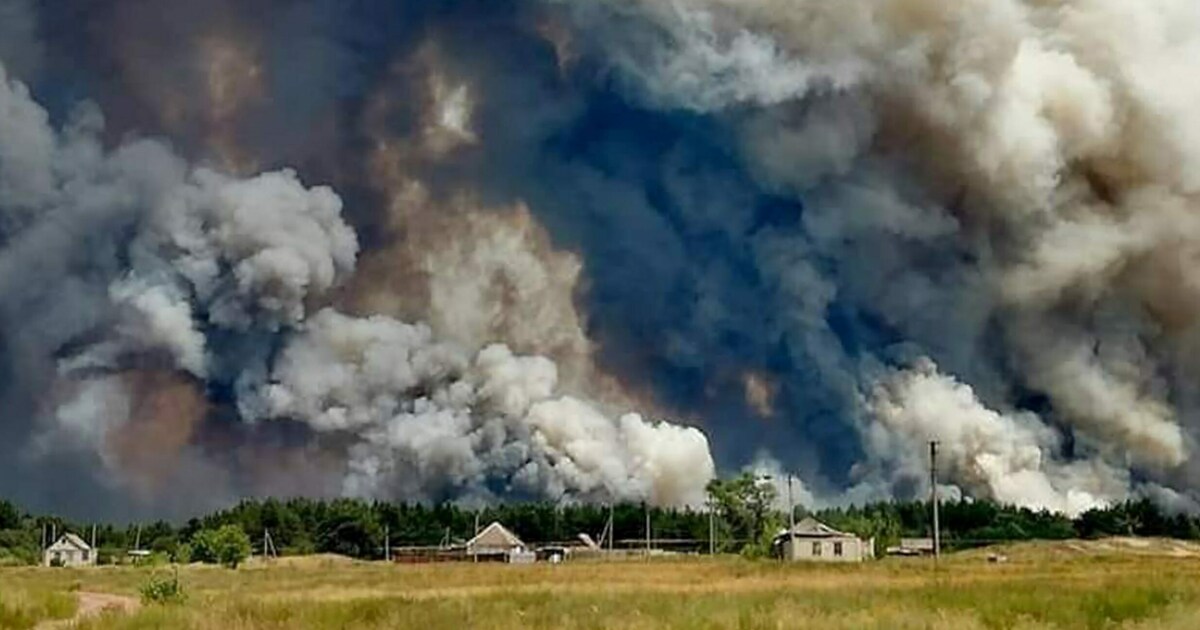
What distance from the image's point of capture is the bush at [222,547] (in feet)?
272

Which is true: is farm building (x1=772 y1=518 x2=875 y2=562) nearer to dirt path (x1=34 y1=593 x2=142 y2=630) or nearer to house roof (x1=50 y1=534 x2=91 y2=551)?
dirt path (x1=34 y1=593 x2=142 y2=630)

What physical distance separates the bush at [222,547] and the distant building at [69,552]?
34.7 m

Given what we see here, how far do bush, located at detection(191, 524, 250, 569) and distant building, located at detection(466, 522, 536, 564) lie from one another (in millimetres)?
27323

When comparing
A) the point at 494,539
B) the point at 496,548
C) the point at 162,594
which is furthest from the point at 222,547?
the point at 162,594

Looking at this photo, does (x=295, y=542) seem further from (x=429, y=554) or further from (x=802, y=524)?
(x=802, y=524)

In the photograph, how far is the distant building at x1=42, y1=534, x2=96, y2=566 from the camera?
395 feet

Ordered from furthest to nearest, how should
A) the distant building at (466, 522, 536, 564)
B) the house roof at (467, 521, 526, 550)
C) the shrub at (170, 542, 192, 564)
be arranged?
the house roof at (467, 521, 526, 550) < the distant building at (466, 522, 536, 564) < the shrub at (170, 542, 192, 564)

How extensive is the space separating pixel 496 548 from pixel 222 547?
37.8 m

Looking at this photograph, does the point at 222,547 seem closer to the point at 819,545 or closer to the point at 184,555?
the point at 184,555

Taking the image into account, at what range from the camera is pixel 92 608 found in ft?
112

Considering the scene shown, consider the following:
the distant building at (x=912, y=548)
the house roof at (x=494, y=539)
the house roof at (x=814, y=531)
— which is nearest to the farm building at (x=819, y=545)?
the house roof at (x=814, y=531)

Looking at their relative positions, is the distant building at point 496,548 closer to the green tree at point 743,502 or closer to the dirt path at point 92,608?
the green tree at point 743,502

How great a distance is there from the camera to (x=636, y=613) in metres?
23.8

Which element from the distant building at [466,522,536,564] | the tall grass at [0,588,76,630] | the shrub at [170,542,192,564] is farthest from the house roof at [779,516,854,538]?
the tall grass at [0,588,76,630]
